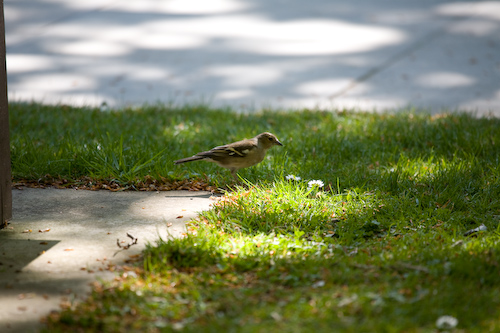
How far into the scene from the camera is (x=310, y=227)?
4113 millimetres

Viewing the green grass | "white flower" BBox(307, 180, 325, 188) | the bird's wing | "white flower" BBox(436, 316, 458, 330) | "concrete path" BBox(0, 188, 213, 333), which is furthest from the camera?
the bird's wing

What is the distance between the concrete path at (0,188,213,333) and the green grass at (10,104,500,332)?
0.65 feet

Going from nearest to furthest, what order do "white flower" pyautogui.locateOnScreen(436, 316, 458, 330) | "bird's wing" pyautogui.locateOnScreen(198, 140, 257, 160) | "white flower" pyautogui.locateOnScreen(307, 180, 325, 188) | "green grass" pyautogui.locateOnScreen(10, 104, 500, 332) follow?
"white flower" pyautogui.locateOnScreen(436, 316, 458, 330) < "green grass" pyautogui.locateOnScreen(10, 104, 500, 332) < "white flower" pyautogui.locateOnScreen(307, 180, 325, 188) < "bird's wing" pyautogui.locateOnScreen(198, 140, 257, 160)

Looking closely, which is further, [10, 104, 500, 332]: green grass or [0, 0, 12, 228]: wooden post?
[0, 0, 12, 228]: wooden post

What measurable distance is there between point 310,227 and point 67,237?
1.83 metres

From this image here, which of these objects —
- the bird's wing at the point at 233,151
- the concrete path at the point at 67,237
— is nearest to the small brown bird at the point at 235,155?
the bird's wing at the point at 233,151

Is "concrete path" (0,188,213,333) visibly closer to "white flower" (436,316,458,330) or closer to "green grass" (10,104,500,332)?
"green grass" (10,104,500,332)

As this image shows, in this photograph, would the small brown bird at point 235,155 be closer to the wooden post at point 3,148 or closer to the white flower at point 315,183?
the white flower at point 315,183

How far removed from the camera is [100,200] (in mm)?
4645

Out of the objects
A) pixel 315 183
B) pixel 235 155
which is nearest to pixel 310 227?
pixel 315 183

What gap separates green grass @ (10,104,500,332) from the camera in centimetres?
279

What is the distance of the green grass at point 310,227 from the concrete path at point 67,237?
20 cm

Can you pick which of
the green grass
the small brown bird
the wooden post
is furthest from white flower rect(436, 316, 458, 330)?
the wooden post

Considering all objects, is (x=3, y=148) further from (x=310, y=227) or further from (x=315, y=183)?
(x=315, y=183)
